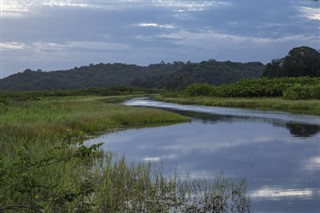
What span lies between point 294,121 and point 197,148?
13.9m

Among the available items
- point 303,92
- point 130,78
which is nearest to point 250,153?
point 303,92

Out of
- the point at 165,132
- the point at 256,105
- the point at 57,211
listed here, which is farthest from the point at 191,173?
the point at 256,105

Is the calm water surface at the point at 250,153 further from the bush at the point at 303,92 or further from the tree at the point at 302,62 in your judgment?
the tree at the point at 302,62

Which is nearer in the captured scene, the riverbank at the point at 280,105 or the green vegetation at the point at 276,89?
the riverbank at the point at 280,105

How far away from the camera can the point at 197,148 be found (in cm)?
2047

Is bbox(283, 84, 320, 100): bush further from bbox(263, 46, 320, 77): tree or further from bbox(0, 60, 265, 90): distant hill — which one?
bbox(0, 60, 265, 90): distant hill

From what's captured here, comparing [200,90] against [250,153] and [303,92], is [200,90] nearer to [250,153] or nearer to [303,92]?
[303,92]

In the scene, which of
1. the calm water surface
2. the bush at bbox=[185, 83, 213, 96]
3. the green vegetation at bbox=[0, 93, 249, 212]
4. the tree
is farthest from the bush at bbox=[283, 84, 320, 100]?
the green vegetation at bbox=[0, 93, 249, 212]

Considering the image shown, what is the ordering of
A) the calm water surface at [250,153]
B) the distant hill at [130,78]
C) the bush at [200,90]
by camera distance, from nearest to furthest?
the calm water surface at [250,153], the bush at [200,90], the distant hill at [130,78]

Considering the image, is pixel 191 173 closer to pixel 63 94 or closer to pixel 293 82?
pixel 293 82

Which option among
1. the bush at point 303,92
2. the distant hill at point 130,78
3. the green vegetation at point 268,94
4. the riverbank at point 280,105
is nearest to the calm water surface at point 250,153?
the riverbank at point 280,105

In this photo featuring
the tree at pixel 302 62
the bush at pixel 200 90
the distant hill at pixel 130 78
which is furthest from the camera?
the distant hill at pixel 130 78

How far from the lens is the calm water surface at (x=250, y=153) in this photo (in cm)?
1175

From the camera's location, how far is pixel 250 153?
18.6 metres
